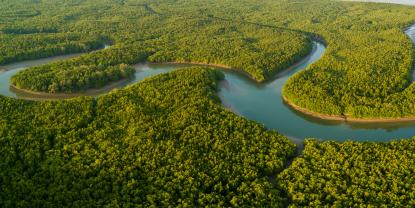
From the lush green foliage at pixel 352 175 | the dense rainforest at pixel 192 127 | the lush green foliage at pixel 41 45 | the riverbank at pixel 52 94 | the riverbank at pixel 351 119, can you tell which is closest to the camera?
the lush green foliage at pixel 352 175

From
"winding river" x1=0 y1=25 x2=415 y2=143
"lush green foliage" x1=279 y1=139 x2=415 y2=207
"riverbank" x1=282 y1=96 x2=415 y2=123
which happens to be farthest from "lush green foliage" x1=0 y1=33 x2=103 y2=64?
"lush green foliage" x1=279 y1=139 x2=415 y2=207

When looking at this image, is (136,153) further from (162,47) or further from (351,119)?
(162,47)

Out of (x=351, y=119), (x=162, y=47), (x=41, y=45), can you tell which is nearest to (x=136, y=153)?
(x=351, y=119)

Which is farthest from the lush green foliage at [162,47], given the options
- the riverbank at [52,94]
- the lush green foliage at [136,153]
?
the lush green foliage at [136,153]

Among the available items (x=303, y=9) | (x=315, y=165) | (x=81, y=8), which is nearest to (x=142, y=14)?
(x=81, y=8)

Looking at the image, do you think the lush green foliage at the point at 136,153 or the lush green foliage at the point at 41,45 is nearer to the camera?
the lush green foliage at the point at 136,153

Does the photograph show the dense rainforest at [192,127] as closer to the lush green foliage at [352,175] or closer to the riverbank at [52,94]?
the lush green foliage at [352,175]

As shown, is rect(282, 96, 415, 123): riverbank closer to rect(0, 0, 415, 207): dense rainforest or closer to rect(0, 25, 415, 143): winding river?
rect(0, 25, 415, 143): winding river
